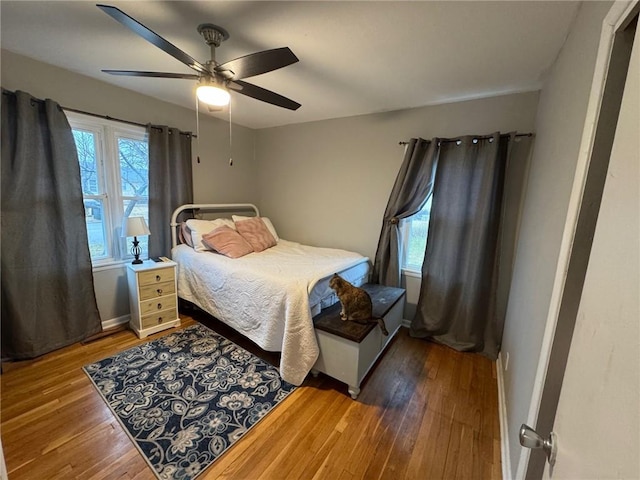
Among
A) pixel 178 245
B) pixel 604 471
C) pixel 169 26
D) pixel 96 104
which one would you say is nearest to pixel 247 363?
pixel 178 245

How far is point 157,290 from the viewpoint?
2676mm

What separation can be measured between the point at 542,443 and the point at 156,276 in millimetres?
2973

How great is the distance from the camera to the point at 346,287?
6.80 ft

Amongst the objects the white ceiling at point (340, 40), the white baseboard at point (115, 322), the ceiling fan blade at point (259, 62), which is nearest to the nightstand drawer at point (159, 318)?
the white baseboard at point (115, 322)

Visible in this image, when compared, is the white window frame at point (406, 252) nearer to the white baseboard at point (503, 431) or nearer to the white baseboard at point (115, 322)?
the white baseboard at point (503, 431)

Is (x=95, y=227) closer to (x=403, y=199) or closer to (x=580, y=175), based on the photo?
(x=403, y=199)

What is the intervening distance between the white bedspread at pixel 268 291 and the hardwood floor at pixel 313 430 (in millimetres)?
367

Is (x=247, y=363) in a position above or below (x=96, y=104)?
below

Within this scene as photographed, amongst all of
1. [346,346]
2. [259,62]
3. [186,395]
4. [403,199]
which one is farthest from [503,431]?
[259,62]

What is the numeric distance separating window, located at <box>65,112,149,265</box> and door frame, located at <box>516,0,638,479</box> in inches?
133

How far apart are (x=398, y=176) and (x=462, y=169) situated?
60cm

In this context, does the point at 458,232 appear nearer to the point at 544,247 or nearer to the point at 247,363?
the point at 544,247

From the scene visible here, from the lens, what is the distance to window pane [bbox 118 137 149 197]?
8.91 ft

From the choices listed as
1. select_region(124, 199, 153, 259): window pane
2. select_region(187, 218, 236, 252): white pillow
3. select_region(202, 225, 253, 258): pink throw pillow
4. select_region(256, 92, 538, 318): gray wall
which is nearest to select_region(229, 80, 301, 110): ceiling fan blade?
select_region(256, 92, 538, 318): gray wall
